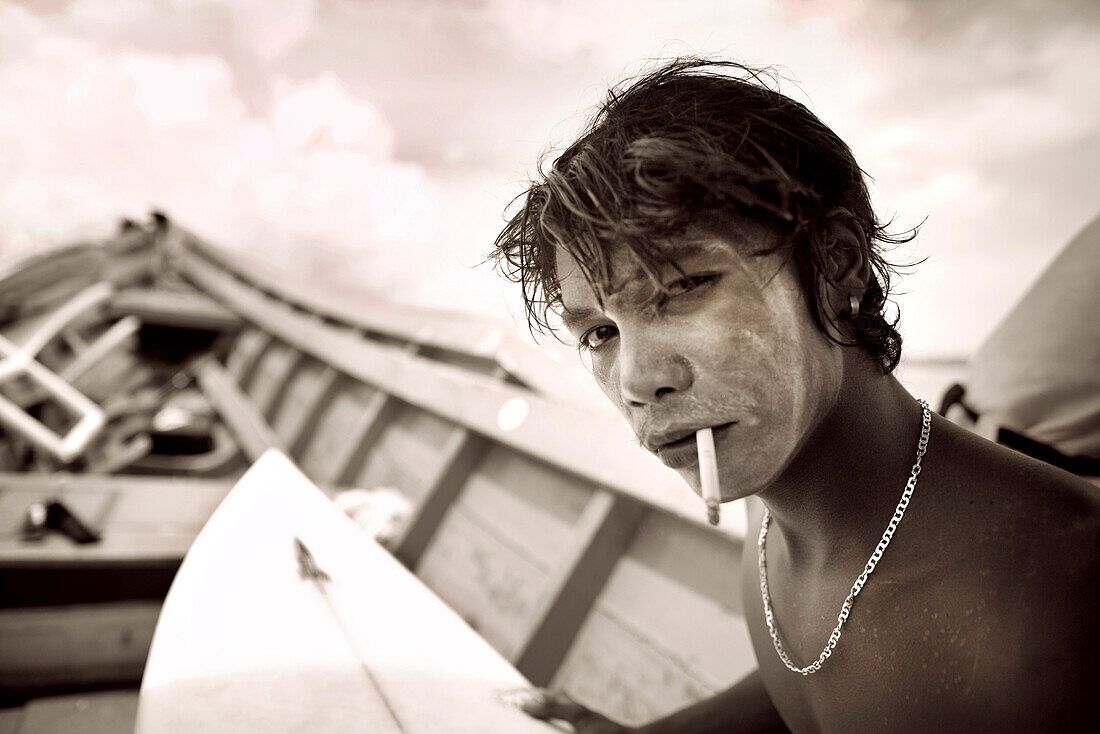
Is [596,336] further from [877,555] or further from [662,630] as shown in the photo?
[662,630]

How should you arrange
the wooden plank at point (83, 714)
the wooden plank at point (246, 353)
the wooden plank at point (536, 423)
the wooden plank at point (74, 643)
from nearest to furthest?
the wooden plank at point (536, 423) → the wooden plank at point (83, 714) → the wooden plank at point (74, 643) → the wooden plank at point (246, 353)

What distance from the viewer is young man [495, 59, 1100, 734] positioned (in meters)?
0.63

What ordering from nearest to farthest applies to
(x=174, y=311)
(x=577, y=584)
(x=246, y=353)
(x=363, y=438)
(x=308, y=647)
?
(x=308, y=647) → (x=577, y=584) → (x=363, y=438) → (x=246, y=353) → (x=174, y=311)

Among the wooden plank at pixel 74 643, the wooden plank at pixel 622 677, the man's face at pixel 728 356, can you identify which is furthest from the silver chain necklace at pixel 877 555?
the wooden plank at pixel 74 643

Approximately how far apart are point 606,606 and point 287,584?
72 centimetres

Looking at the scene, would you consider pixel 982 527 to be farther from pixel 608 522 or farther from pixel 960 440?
pixel 608 522

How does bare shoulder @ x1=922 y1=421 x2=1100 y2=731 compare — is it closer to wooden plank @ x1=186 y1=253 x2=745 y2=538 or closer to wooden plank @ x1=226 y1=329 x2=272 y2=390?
wooden plank @ x1=186 y1=253 x2=745 y2=538

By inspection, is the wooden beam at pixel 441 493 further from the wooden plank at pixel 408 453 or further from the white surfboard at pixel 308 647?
the white surfboard at pixel 308 647

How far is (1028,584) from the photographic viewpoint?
0.63 m

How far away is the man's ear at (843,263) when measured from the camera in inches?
27.7

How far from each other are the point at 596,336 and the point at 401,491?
1.69 m

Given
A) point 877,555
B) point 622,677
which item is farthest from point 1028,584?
point 622,677

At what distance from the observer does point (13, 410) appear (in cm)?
315

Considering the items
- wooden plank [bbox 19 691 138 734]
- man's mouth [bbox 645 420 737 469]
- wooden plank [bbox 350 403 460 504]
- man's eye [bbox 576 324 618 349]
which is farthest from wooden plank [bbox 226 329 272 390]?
man's mouth [bbox 645 420 737 469]
